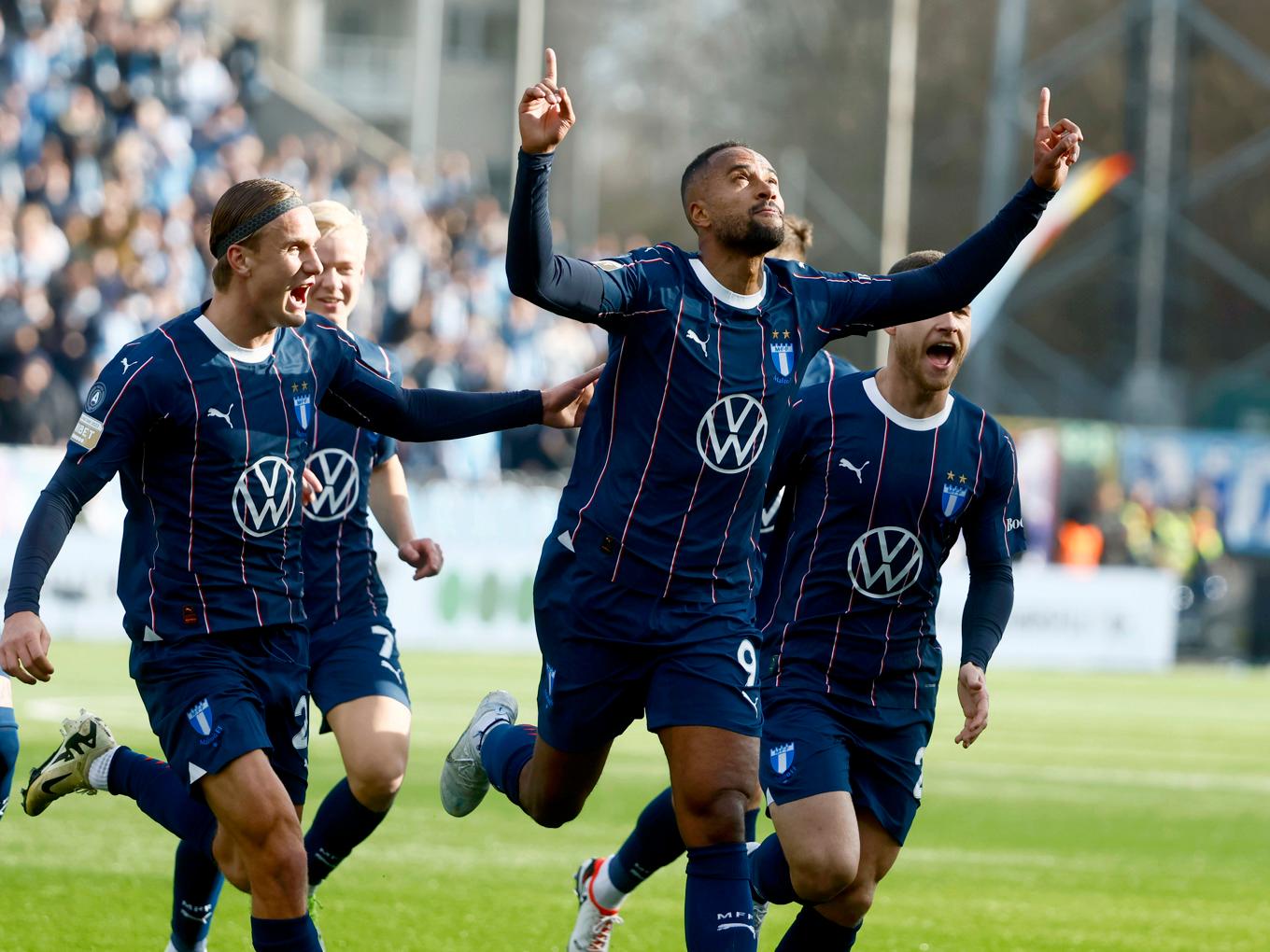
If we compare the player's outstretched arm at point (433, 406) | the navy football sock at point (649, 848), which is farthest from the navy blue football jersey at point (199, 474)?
the navy football sock at point (649, 848)

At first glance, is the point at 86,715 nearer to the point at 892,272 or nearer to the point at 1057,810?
the point at 892,272

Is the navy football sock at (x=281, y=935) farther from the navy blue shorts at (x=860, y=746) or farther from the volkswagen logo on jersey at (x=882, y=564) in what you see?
the volkswagen logo on jersey at (x=882, y=564)

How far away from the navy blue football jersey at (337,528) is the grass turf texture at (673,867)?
116 centimetres

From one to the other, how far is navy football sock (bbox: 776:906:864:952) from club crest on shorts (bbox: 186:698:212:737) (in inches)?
73.0

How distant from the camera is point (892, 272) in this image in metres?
6.17

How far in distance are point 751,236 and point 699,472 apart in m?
0.67

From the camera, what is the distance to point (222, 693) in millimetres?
5371

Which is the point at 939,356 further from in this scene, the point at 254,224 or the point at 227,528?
the point at 227,528

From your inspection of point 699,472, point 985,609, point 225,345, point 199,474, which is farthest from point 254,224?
point 985,609

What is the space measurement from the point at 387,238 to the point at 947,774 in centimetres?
1116

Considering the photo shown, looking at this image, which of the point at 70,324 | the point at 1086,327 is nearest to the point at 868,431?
the point at 70,324

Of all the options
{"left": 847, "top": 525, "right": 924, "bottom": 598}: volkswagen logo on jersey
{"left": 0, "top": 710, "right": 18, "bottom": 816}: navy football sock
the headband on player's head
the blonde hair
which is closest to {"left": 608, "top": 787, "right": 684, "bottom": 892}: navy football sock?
{"left": 847, "top": 525, "right": 924, "bottom": 598}: volkswagen logo on jersey

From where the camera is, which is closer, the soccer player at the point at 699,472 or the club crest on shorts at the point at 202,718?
the club crest on shorts at the point at 202,718

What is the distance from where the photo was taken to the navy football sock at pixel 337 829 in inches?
264
